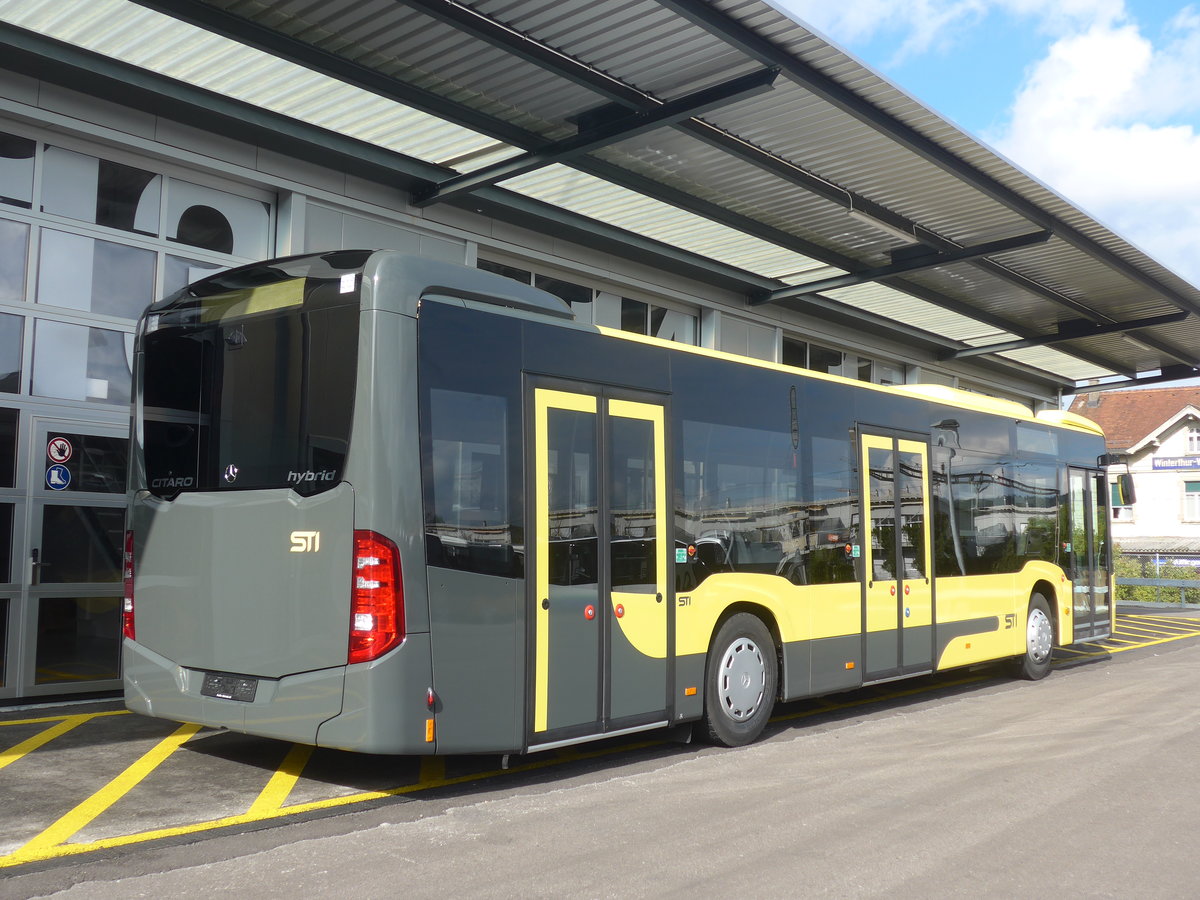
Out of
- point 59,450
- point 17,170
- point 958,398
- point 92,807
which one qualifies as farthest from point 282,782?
point 958,398

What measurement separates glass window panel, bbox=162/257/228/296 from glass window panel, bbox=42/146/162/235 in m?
0.35

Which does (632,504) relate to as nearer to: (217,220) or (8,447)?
(8,447)

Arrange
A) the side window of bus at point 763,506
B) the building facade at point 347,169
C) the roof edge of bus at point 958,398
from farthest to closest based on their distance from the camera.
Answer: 1. the roof edge of bus at point 958,398
2. the building facade at point 347,169
3. the side window of bus at point 763,506

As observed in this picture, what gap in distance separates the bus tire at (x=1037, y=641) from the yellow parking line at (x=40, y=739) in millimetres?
9660

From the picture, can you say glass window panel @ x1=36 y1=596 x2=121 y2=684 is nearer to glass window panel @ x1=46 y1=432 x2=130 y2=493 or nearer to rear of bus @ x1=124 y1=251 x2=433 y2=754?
glass window panel @ x1=46 y1=432 x2=130 y2=493

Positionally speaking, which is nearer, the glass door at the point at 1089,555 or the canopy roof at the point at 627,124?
the canopy roof at the point at 627,124

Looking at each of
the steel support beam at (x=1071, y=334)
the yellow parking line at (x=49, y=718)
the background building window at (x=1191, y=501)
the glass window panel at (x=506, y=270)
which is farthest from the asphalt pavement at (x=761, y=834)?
the background building window at (x=1191, y=501)

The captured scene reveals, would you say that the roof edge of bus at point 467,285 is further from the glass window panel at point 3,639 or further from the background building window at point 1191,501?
the background building window at point 1191,501

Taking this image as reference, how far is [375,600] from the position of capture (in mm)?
5828

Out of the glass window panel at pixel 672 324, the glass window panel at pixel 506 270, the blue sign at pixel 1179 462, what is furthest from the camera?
the blue sign at pixel 1179 462

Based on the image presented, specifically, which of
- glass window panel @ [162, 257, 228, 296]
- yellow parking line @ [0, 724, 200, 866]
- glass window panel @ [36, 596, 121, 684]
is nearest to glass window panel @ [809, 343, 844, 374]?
glass window panel @ [162, 257, 228, 296]

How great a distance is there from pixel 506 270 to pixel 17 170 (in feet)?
19.8

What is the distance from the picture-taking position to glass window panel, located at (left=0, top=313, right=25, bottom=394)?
9.63 m

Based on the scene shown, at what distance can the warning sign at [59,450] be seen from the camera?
984cm
